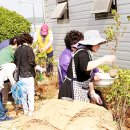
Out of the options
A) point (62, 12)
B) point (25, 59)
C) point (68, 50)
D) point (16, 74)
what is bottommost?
point (16, 74)

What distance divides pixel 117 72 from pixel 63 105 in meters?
1.18

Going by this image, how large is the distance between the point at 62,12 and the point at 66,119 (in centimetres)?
965

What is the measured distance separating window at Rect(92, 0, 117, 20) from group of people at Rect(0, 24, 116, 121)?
11.0 ft

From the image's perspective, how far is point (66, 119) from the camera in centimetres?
358

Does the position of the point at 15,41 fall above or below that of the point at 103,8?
below

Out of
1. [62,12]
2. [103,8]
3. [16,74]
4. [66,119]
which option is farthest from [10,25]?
[66,119]

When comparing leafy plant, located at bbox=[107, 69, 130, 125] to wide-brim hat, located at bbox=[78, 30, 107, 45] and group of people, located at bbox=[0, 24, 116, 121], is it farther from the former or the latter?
wide-brim hat, located at bbox=[78, 30, 107, 45]

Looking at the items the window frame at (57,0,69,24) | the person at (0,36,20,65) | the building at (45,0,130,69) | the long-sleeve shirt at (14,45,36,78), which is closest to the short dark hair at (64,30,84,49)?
the long-sleeve shirt at (14,45,36,78)

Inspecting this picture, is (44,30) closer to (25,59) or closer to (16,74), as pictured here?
(16,74)

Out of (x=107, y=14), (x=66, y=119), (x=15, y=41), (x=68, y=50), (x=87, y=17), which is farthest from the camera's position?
(x=87, y=17)

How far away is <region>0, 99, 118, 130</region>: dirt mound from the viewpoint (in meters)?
3.54

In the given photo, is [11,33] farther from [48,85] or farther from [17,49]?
[17,49]

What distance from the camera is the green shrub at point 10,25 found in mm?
13828

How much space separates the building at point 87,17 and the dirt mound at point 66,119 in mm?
6170
